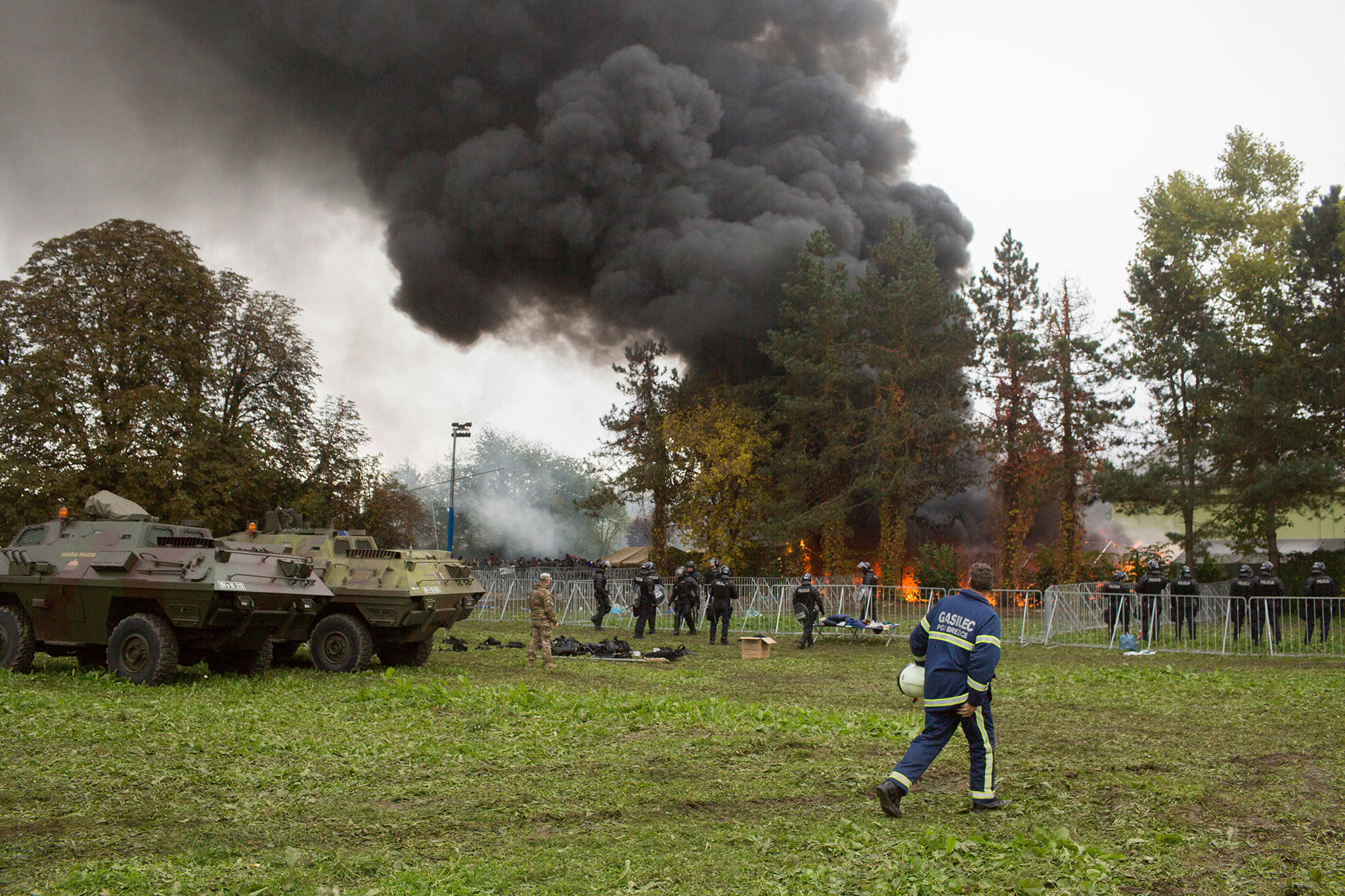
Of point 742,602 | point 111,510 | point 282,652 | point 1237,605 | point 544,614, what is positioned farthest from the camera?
point 742,602

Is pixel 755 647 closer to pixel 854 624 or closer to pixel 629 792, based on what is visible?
pixel 854 624

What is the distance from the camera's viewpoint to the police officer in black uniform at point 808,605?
62.5 ft

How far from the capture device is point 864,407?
110ft

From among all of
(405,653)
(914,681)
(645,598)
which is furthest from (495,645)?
(914,681)

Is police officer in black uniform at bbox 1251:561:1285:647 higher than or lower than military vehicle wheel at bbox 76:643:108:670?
higher

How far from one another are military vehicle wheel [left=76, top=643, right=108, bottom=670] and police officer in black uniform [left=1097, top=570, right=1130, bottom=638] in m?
16.6

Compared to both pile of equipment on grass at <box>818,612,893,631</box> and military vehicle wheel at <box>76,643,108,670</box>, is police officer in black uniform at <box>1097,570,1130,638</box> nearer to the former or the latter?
pile of equipment on grass at <box>818,612,893,631</box>

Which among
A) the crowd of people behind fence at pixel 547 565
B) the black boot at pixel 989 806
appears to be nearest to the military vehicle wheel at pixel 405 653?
the black boot at pixel 989 806

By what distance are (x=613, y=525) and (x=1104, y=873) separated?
3200 inches

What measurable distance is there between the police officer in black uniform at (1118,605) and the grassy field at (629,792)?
23.4 feet

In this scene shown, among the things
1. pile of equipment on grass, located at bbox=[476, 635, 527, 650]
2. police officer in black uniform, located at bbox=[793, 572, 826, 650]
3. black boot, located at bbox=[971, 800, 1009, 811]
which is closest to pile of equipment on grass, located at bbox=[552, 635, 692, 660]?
pile of equipment on grass, located at bbox=[476, 635, 527, 650]

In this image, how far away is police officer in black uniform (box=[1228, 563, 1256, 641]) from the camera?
58.7 ft

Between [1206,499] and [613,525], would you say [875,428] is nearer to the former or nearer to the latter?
[1206,499]

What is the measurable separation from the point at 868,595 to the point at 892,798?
46.9ft
